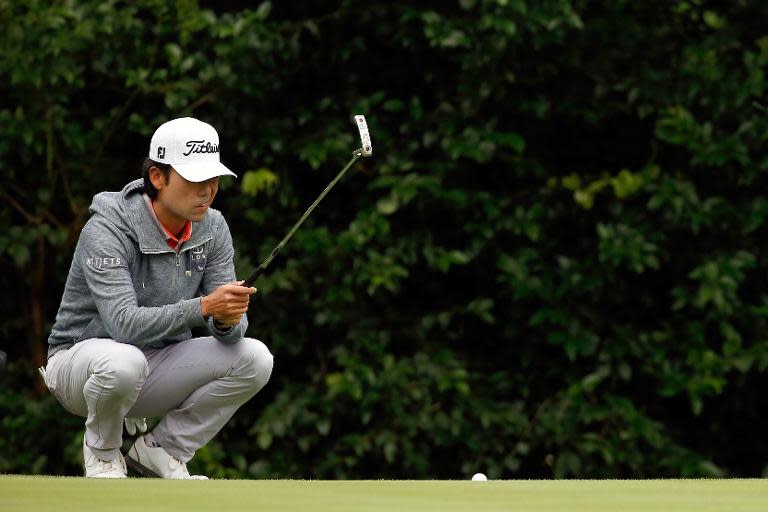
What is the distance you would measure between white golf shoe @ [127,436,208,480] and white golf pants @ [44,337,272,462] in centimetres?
3

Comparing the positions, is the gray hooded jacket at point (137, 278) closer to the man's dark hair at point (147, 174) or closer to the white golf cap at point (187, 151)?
the man's dark hair at point (147, 174)

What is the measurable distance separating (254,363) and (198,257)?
37 centimetres

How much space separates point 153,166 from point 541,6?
2.41 meters

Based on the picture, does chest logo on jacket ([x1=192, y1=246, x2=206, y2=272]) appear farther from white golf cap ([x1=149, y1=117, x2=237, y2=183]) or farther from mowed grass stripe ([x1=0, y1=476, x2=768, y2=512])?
mowed grass stripe ([x1=0, y1=476, x2=768, y2=512])

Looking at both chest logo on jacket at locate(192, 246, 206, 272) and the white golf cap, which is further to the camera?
chest logo on jacket at locate(192, 246, 206, 272)

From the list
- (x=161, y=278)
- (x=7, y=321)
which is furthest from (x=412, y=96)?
(x=161, y=278)

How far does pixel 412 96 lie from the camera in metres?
7.31

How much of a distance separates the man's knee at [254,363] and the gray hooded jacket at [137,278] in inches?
2.7

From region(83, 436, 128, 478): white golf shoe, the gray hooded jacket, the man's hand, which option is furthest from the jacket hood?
region(83, 436, 128, 478): white golf shoe

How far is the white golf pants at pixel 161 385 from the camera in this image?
15.5 ft

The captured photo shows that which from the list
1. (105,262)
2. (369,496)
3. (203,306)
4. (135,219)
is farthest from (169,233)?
(369,496)

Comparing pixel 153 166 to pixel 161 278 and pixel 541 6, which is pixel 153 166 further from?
pixel 541 6

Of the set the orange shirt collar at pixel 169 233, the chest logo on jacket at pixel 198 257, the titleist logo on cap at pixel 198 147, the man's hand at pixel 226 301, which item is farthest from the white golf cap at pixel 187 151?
the man's hand at pixel 226 301

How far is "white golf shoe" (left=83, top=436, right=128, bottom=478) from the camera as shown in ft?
15.9
